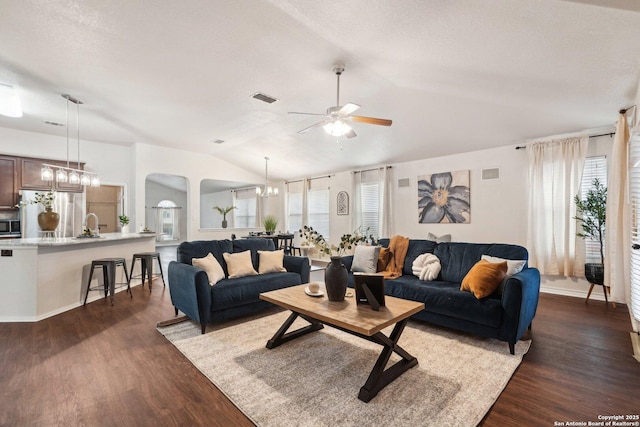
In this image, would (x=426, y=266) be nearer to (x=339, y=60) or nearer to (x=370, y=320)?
(x=370, y=320)

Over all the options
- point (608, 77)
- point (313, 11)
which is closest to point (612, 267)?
point (608, 77)

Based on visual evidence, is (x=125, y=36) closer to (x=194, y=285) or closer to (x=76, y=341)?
(x=194, y=285)

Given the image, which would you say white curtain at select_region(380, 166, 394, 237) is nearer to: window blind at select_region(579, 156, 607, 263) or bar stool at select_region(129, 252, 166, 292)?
window blind at select_region(579, 156, 607, 263)

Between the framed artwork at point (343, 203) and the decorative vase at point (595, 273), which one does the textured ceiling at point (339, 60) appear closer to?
the decorative vase at point (595, 273)

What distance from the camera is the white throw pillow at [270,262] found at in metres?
4.02

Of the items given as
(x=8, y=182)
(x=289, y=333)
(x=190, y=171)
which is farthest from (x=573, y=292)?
(x=8, y=182)

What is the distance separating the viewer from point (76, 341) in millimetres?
2951

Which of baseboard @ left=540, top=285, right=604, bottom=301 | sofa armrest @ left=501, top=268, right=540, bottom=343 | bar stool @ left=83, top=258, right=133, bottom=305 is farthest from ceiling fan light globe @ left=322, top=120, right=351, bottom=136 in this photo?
baseboard @ left=540, top=285, right=604, bottom=301

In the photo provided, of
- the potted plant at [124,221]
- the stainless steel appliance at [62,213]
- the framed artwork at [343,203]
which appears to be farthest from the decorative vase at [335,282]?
the stainless steel appliance at [62,213]

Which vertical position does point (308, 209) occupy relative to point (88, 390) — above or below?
above

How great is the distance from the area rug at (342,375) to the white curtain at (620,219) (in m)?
1.93

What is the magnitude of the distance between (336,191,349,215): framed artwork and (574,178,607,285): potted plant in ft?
15.3

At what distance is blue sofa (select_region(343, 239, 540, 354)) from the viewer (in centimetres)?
262

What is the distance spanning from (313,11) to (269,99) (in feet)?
6.80
